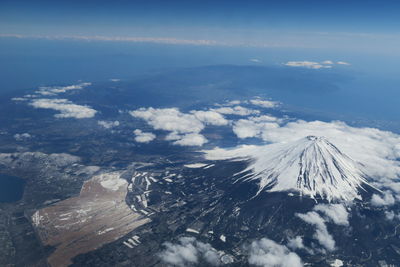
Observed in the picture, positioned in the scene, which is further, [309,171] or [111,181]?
[111,181]

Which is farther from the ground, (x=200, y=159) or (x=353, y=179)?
(x=353, y=179)

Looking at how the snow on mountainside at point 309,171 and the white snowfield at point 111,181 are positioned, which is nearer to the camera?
A: the snow on mountainside at point 309,171

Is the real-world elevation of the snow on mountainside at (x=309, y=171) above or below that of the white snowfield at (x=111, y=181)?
above

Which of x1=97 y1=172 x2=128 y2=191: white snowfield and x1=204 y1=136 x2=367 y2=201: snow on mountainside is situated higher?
x1=204 y1=136 x2=367 y2=201: snow on mountainside

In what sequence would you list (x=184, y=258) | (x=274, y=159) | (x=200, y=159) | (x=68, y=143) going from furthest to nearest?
(x=68, y=143), (x=200, y=159), (x=274, y=159), (x=184, y=258)

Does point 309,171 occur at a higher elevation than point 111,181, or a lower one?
higher

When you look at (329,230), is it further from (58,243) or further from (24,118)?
(24,118)

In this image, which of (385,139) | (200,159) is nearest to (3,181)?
(200,159)

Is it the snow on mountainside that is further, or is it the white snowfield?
the white snowfield
